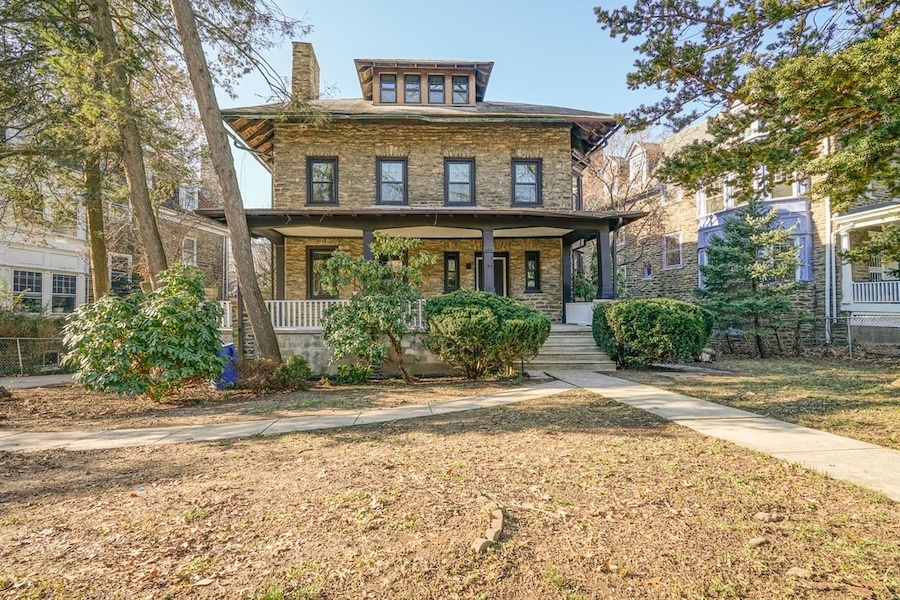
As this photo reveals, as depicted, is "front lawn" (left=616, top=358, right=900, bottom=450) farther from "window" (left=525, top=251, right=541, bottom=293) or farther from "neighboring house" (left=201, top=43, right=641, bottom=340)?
"window" (left=525, top=251, right=541, bottom=293)

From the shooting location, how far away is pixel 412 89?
14.9 meters

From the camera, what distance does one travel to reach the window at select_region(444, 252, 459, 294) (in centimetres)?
1465

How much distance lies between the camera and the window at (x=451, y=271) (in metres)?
14.6

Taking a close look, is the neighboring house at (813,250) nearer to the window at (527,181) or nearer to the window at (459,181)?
the window at (527,181)

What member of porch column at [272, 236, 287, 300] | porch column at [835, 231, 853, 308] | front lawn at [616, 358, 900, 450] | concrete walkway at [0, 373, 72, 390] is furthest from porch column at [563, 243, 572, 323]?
concrete walkway at [0, 373, 72, 390]

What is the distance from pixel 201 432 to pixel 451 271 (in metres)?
10.3

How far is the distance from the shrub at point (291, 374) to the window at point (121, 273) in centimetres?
1426

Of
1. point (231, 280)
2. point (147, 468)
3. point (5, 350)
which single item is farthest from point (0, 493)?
point (231, 280)

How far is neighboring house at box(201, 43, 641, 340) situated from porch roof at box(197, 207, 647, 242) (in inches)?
8.1

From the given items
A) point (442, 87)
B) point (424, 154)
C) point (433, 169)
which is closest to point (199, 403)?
point (433, 169)

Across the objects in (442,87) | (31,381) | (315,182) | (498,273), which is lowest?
(31,381)

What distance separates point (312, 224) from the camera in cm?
1161

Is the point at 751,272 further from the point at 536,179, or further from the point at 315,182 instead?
the point at 315,182

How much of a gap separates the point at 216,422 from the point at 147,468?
1.88m
